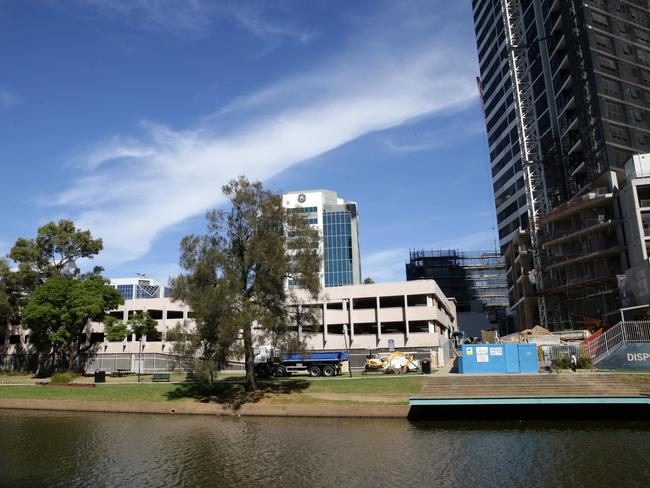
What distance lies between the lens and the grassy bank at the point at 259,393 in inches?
1422

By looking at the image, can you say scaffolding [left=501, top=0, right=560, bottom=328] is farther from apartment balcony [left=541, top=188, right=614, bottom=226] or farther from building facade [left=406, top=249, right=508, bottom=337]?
building facade [left=406, top=249, right=508, bottom=337]

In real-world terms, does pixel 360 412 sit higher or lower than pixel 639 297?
lower

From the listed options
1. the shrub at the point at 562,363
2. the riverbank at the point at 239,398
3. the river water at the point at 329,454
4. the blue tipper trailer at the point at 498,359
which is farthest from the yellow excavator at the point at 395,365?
the river water at the point at 329,454

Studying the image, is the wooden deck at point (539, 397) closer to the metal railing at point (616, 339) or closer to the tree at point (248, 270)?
the metal railing at point (616, 339)

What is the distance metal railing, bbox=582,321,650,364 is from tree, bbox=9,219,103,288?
61.1 m

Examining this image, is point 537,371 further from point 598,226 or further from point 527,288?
point 527,288

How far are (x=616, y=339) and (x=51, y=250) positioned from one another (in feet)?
223

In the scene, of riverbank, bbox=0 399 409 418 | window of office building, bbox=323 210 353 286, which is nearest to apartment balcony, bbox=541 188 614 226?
riverbank, bbox=0 399 409 418

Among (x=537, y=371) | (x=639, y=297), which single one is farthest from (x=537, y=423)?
(x=639, y=297)

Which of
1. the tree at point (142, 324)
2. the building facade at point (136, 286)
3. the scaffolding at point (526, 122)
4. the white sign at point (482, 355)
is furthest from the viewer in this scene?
the building facade at point (136, 286)

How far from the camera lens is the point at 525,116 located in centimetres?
9462

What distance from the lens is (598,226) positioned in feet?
217

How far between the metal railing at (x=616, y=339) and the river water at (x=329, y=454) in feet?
41.4

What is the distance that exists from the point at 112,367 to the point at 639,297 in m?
62.1
